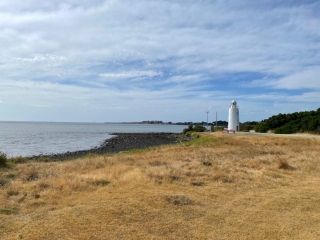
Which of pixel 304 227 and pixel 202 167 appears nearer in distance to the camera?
pixel 304 227

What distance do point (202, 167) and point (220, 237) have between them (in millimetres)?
7785

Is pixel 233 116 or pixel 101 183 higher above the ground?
pixel 233 116

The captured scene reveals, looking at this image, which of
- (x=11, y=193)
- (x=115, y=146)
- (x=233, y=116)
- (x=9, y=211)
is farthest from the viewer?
(x=233, y=116)

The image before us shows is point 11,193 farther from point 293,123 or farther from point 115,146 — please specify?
point 293,123

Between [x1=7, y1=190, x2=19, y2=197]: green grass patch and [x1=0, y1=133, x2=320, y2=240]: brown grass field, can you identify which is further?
[x1=7, y1=190, x2=19, y2=197]: green grass patch

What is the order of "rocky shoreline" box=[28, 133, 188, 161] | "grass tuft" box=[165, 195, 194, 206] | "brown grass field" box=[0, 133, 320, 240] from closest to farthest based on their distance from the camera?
"brown grass field" box=[0, 133, 320, 240] < "grass tuft" box=[165, 195, 194, 206] < "rocky shoreline" box=[28, 133, 188, 161]

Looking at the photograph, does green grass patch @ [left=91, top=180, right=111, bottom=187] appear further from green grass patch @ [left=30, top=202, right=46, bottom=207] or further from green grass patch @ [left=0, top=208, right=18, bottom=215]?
green grass patch @ [left=0, top=208, right=18, bottom=215]

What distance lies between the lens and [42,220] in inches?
240

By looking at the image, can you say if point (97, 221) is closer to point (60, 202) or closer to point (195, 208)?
point (60, 202)

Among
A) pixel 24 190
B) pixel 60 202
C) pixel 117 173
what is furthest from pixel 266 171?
pixel 24 190

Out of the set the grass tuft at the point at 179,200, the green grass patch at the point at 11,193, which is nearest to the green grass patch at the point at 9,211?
the green grass patch at the point at 11,193

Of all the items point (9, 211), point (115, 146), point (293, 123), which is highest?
point (293, 123)

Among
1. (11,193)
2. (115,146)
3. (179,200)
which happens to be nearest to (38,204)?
(11,193)

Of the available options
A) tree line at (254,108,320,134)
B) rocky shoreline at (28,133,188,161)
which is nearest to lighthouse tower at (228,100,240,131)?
tree line at (254,108,320,134)
